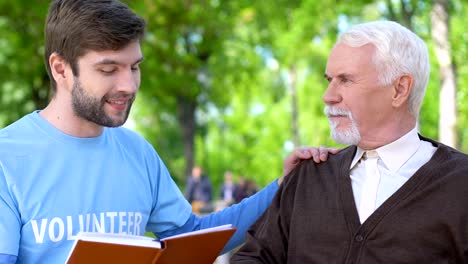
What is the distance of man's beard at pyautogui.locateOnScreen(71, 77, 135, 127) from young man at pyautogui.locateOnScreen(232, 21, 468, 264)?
781 millimetres

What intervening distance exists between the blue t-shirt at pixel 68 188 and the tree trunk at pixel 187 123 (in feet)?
59.7

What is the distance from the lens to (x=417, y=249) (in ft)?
9.95

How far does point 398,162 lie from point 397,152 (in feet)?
0.13

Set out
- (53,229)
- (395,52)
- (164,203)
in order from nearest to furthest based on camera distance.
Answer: (53,229) → (395,52) → (164,203)

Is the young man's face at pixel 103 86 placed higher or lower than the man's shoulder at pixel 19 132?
higher

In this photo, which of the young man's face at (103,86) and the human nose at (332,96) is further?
the human nose at (332,96)

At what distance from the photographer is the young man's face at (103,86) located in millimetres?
3127

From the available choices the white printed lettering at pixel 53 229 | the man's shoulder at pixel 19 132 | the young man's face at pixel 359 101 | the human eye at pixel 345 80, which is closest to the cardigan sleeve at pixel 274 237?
the young man's face at pixel 359 101

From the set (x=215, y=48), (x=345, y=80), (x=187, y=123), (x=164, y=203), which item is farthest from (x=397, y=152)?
(x=187, y=123)

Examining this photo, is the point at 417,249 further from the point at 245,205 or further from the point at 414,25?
the point at 414,25

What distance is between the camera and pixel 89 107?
3.13 meters

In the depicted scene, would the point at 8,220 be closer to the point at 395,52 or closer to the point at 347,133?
the point at 347,133

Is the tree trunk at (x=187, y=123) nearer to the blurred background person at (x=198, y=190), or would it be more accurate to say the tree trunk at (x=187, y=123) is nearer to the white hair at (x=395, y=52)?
the blurred background person at (x=198, y=190)

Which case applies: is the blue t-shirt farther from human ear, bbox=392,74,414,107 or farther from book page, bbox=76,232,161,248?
human ear, bbox=392,74,414,107
